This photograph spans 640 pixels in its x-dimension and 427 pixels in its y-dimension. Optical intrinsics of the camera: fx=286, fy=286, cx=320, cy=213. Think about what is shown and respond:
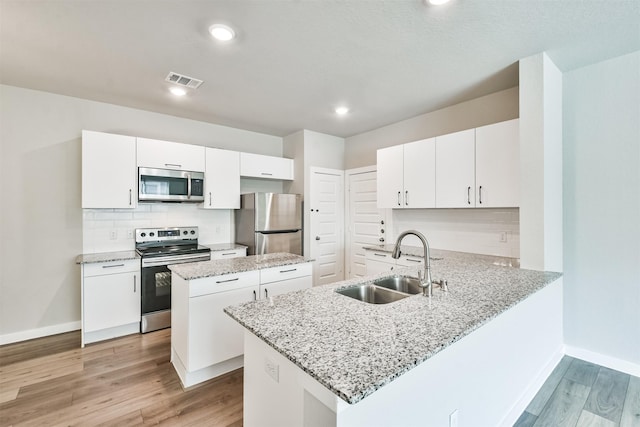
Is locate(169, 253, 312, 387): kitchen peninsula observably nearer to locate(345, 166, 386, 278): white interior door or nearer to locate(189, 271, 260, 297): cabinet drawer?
locate(189, 271, 260, 297): cabinet drawer

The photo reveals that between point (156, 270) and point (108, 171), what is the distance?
4.08 ft

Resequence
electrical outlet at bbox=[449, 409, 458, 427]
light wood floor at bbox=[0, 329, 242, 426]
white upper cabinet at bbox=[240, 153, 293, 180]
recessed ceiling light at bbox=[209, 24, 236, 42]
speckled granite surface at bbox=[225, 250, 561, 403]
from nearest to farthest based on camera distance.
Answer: speckled granite surface at bbox=[225, 250, 561, 403], electrical outlet at bbox=[449, 409, 458, 427], light wood floor at bbox=[0, 329, 242, 426], recessed ceiling light at bbox=[209, 24, 236, 42], white upper cabinet at bbox=[240, 153, 293, 180]

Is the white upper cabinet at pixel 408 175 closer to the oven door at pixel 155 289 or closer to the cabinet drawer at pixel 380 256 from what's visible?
the cabinet drawer at pixel 380 256

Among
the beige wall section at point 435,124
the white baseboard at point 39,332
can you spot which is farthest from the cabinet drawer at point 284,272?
the white baseboard at point 39,332

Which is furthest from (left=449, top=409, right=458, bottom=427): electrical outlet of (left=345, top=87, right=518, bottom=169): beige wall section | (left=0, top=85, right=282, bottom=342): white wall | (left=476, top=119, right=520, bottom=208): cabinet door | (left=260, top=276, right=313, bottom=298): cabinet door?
(left=0, top=85, right=282, bottom=342): white wall

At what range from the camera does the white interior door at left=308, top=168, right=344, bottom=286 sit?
4.61 metres

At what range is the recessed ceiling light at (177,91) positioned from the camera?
304cm

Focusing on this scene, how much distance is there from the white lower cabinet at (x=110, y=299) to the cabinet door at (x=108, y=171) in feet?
2.34

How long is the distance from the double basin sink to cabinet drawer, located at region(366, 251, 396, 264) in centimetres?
157

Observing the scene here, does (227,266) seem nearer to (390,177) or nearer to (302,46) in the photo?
(302,46)

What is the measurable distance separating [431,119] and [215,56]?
2.73m

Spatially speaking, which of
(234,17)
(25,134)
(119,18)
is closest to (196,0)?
(234,17)

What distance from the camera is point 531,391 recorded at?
6.67 ft

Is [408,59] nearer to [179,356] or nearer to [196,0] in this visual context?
[196,0]
